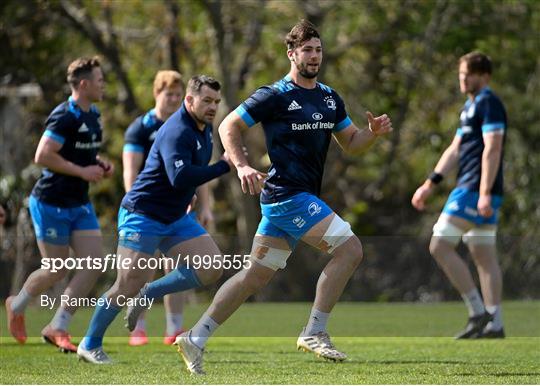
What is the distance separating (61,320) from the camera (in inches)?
400

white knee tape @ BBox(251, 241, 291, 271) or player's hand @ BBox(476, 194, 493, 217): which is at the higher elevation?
white knee tape @ BBox(251, 241, 291, 271)

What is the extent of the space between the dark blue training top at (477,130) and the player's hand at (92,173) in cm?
335

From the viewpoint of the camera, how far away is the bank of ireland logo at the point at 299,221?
799cm

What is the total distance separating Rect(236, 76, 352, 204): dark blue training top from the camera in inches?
316

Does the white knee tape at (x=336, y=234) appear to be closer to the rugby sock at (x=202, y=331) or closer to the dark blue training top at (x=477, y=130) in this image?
the rugby sock at (x=202, y=331)

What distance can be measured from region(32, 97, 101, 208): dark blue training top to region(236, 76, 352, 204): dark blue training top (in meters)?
2.55

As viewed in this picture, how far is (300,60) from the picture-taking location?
8.08 m

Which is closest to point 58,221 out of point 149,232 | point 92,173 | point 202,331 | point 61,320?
point 92,173

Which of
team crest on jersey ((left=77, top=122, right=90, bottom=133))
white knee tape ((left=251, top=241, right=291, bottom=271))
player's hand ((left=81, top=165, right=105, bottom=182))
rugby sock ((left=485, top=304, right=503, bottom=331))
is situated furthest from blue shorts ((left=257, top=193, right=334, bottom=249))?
rugby sock ((left=485, top=304, right=503, bottom=331))

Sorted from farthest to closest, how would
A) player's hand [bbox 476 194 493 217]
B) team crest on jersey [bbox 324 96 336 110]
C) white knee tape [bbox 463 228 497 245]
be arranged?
white knee tape [bbox 463 228 497 245], player's hand [bbox 476 194 493 217], team crest on jersey [bbox 324 96 336 110]

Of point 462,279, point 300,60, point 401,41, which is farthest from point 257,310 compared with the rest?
point 300,60

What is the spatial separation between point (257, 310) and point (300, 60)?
28.7ft

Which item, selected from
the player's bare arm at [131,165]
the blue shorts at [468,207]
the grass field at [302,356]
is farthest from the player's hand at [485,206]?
the player's bare arm at [131,165]

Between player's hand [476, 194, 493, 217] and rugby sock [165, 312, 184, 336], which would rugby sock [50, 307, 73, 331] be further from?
player's hand [476, 194, 493, 217]
